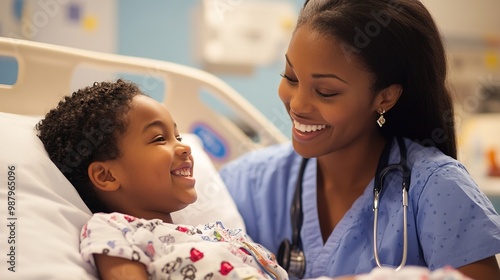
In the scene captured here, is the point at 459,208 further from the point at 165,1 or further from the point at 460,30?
the point at 460,30

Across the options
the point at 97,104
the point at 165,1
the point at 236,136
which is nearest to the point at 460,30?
the point at 165,1

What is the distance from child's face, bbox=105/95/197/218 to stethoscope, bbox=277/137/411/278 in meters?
0.42

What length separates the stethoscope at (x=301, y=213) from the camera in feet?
5.04

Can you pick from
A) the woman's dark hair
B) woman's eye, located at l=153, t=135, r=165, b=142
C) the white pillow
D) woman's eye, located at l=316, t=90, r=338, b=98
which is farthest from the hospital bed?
the woman's dark hair

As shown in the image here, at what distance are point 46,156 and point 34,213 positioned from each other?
0.55 feet

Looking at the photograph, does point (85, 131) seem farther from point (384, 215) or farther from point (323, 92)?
point (384, 215)

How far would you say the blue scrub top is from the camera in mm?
1442

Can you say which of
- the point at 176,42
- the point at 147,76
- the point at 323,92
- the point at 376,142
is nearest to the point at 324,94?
the point at 323,92

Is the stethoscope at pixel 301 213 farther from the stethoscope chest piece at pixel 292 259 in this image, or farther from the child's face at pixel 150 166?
the child's face at pixel 150 166

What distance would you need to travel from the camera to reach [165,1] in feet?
12.0

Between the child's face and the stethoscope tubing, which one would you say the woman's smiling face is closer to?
the stethoscope tubing

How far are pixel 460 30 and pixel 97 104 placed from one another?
11.6 ft

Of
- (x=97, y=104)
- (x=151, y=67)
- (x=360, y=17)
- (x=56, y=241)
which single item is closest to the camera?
(x=56, y=241)

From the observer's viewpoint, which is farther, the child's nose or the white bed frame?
the white bed frame
